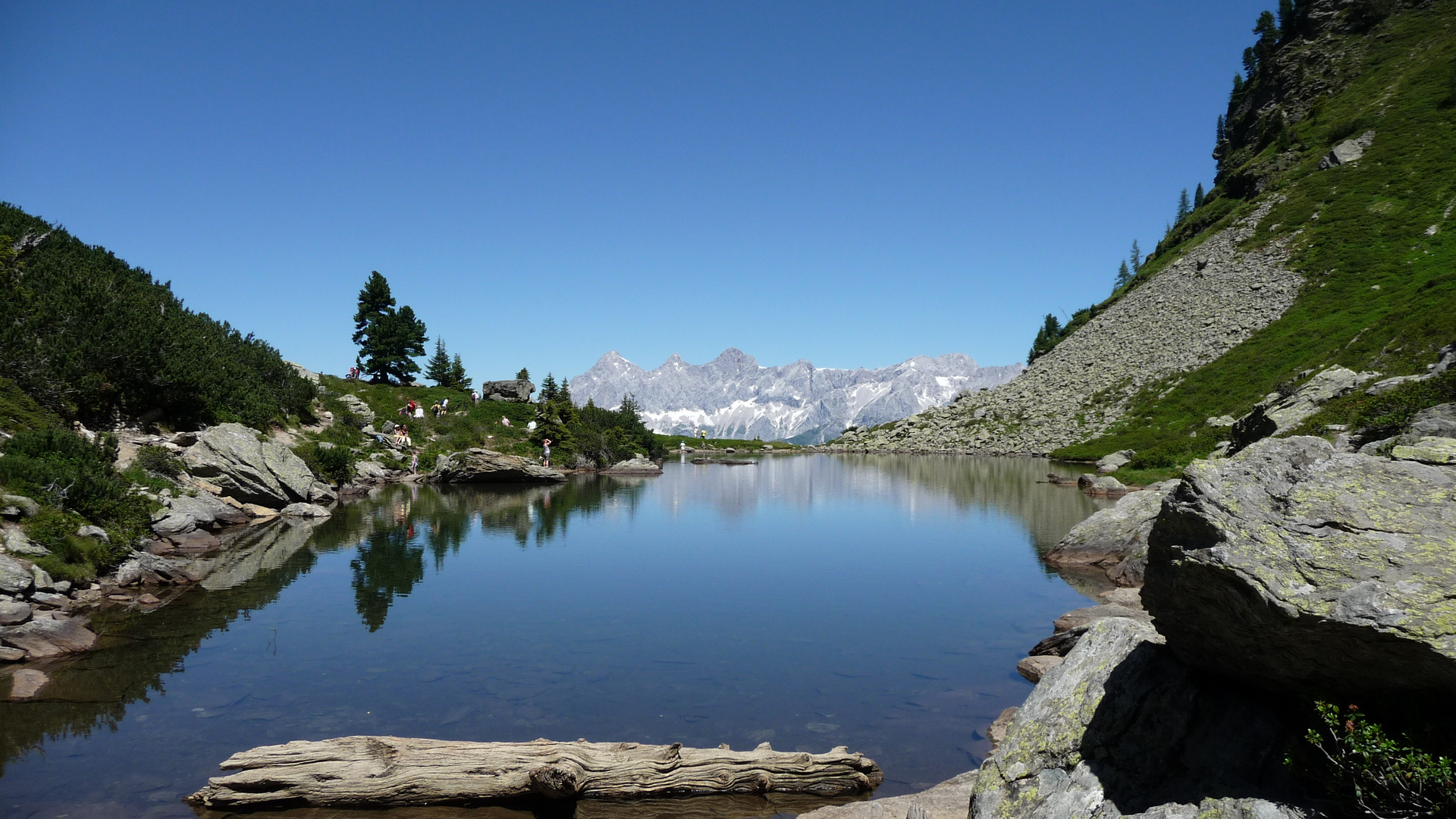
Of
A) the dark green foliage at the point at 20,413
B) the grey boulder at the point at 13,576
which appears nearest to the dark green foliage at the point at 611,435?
the dark green foliage at the point at 20,413

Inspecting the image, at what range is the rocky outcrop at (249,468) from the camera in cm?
3853

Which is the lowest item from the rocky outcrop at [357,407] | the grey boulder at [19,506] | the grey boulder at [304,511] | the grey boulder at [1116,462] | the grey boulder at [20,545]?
the grey boulder at [304,511]

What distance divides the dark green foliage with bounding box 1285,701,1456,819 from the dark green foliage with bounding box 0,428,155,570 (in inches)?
1216

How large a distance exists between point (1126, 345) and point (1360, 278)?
33516 millimetres

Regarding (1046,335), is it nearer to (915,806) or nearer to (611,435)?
(611,435)

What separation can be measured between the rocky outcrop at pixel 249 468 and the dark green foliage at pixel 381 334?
44713mm

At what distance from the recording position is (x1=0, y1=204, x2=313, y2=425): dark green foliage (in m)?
36.0

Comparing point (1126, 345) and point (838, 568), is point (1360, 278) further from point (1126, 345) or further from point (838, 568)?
point (838, 568)

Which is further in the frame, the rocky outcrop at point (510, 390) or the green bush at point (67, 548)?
the rocky outcrop at point (510, 390)

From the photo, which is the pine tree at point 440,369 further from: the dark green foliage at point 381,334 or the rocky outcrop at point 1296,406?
the rocky outcrop at point 1296,406

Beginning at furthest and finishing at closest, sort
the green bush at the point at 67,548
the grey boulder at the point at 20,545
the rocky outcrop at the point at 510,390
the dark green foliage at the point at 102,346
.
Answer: the rocky outcrop at the point at 510,390 → the dark green foliage at the point at 102,346 → the green bush at the point at 67,548 → the grey boulder at the point at 20,545

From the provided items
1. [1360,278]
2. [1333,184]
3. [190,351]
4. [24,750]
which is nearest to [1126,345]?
[1360,278]

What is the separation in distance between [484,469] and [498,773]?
54291 mm

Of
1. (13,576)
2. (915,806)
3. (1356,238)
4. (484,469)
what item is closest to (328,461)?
(484,469)
